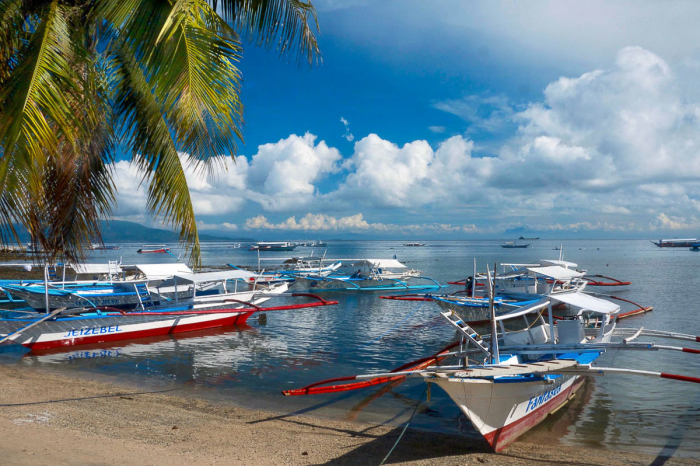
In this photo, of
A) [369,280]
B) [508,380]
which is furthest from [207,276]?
[369,280]

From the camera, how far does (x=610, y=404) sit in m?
10.6

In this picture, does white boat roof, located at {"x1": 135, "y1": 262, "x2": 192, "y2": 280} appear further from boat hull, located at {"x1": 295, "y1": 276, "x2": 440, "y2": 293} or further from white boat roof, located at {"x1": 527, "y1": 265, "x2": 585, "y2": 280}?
white boat roof, located at {"x1": 527, "y1": 265, "x2": 585, "y2": 280}

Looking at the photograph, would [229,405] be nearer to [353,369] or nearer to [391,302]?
[353,369]

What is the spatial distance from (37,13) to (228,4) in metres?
2.57

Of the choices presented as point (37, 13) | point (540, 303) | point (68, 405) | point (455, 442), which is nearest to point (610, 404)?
point (540, 303)

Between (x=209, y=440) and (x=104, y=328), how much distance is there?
1034 centimetres

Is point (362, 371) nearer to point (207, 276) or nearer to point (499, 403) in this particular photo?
point (499, 403)

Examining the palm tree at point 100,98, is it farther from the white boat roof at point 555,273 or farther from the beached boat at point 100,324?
the white boat roof at point 555,273

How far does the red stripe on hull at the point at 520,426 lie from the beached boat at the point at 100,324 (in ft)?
23.0

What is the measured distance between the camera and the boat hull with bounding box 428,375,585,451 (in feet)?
22.5

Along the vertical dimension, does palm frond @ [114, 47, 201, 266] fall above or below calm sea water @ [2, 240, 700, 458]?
above

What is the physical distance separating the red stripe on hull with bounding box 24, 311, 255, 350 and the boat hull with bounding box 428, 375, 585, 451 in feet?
44.4

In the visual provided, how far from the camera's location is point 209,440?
754 cm

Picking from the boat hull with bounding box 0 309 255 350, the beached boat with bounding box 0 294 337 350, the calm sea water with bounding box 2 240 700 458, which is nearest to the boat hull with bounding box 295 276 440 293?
the calm sea water with bounding box 2 240 700 458
